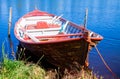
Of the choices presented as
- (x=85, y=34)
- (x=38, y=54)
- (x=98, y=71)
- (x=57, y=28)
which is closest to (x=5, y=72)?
(x=85, y=34)

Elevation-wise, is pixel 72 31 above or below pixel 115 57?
above

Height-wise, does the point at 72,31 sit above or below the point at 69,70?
above

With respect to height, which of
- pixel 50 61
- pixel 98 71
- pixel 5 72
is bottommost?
pixel 98 71

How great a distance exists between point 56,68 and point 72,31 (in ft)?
11.9

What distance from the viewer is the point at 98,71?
14969 mm

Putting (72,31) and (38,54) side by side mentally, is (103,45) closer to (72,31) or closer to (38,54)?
(72,31)

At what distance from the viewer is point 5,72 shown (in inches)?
299

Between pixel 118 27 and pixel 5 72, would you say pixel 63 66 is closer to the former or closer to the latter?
pixel 5 72

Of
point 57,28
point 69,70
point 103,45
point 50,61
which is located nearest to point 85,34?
point 69,70

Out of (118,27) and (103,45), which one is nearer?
(103,45)

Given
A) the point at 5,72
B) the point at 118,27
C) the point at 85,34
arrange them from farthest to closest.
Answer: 1. the point at 118,27
2. the point at 85,34
3. the point at 5,72

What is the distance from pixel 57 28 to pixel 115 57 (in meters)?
3.98

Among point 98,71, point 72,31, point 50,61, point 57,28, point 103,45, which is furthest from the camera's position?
point 103,45

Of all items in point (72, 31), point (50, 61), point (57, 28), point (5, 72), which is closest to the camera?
point (5, 72)
